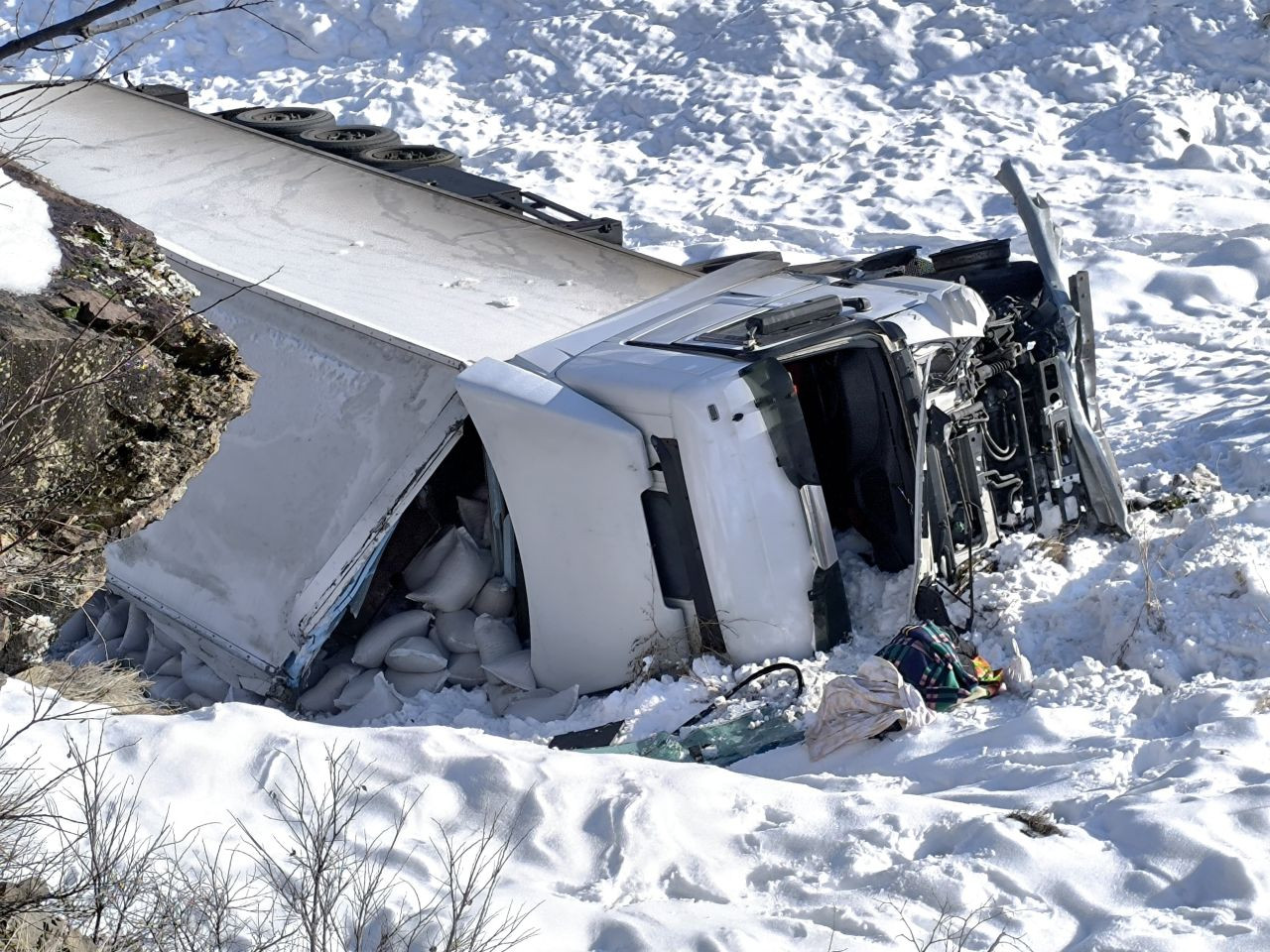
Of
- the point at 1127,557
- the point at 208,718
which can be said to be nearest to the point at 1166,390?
the point at 1127,557

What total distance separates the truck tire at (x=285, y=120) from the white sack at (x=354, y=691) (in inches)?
162

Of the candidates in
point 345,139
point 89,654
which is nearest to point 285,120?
point 345,139

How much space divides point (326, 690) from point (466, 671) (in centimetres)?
60

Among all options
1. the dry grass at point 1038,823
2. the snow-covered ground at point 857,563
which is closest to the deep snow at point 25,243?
the snow-covered ground at point 857,563

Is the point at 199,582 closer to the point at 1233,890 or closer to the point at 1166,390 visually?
the point at 1233,890

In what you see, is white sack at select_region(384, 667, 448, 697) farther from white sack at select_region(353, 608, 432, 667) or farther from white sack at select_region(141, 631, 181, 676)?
white sack at select_region(141, 631, 181, 676)

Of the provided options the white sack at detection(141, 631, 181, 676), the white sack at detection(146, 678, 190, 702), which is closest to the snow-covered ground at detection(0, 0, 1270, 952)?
the white sack at detection(146, 678, 190, 702)

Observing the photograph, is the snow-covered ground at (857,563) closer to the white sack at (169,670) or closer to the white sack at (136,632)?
the white sack at (169,670)

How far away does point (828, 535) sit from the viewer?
5.92 m

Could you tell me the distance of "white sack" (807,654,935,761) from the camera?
539 cm

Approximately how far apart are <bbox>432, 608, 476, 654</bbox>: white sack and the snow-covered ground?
0.77 ft

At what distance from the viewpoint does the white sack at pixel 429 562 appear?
21.6 feet

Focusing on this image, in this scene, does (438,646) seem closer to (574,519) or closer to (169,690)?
(574,519)

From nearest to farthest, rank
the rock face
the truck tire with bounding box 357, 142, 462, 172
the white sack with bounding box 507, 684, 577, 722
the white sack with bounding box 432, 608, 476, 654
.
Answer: the rock face < the white sack with bounding box 507, 684, 577, 722 < the white sack with bounding box 432, 608, 476, 654 < the truck tire with bounding box 357, 142, 462, 172
